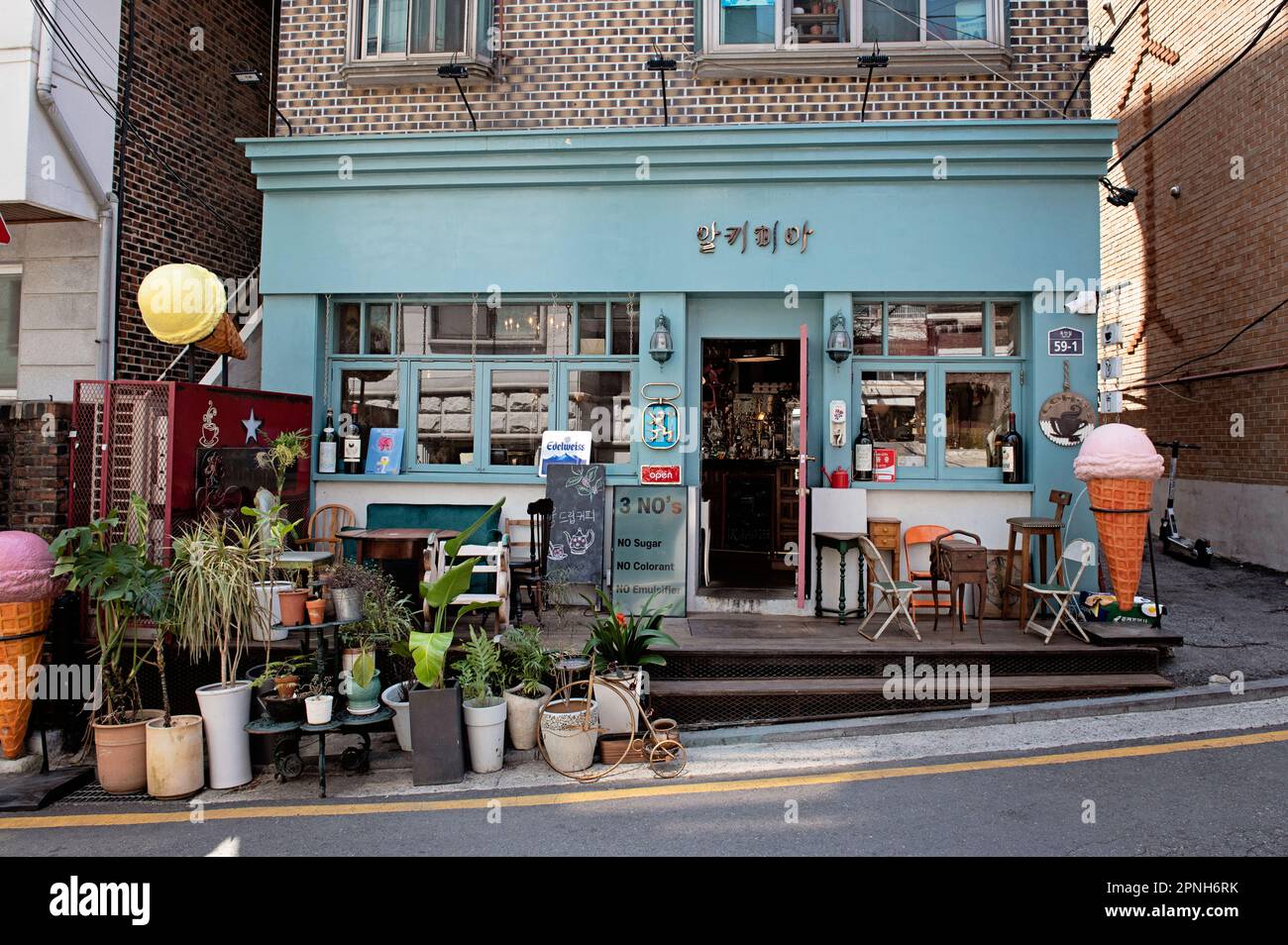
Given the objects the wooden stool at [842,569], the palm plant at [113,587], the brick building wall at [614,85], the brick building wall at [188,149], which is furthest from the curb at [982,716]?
the brick building wall at [188,149]

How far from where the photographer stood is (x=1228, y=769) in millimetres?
5340

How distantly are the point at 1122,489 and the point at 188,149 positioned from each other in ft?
37.3

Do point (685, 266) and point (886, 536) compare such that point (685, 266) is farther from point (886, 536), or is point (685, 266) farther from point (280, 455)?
point (280, 455)

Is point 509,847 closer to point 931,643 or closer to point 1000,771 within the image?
point 1000,771

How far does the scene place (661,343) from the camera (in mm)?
8695

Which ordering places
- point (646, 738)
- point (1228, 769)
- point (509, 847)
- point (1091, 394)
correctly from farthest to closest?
point (1091, 394) < point (646, 738) < point (1228, 769) < point (509, 847)

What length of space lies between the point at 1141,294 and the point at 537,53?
485 inches

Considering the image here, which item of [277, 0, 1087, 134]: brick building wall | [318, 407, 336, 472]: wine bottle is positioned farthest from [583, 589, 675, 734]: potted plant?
[277, 0, 1087, 134]: brick building wall

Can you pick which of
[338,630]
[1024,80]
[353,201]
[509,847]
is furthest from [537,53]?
[509,847]

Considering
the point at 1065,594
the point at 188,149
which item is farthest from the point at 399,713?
the point at 188,149

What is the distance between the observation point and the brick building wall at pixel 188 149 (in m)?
9.75

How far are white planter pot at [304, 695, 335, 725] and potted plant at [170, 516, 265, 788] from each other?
0.55 m

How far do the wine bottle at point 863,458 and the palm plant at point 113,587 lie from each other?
639cm

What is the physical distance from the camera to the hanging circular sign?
851cm
